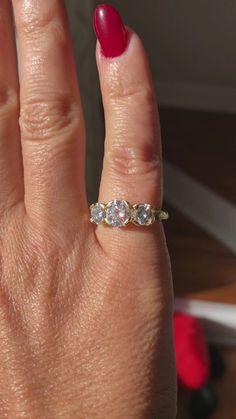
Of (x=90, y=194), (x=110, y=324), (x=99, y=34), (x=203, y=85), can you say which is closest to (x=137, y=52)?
(x=99, y=34)

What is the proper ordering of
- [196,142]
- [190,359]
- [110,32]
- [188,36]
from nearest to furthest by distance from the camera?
[110,32], [190,359], [188,36], [196,142]

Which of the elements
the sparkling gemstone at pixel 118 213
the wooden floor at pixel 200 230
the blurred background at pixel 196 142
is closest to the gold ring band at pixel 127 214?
the sparkling gemstone at pixel 118 213


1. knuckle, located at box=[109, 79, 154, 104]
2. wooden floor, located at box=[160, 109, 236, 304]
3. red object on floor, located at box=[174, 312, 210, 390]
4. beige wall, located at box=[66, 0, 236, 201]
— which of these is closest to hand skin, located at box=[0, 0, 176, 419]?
knuckle, located at box=[109, 79, 154, 104]

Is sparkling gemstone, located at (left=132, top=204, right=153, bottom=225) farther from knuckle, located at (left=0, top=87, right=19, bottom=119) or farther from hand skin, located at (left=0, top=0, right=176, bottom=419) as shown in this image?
knuckle, located at (left=0, top=87, right=19, bottom=119)

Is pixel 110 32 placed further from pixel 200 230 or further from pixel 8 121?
pixel 200 230

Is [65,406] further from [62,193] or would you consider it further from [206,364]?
[206,364]


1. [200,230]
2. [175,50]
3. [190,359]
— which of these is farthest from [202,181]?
[190,359]

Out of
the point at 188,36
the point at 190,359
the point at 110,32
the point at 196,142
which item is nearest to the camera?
the point at 110,32
